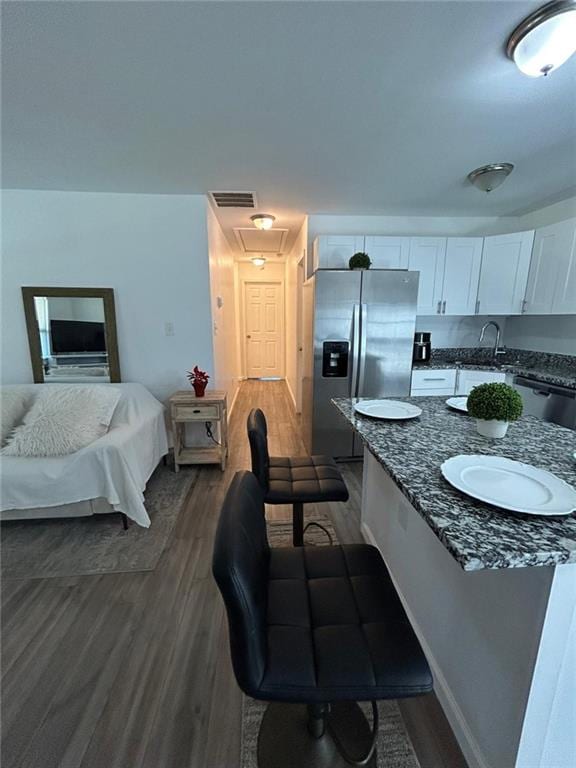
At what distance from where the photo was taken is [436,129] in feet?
6.36

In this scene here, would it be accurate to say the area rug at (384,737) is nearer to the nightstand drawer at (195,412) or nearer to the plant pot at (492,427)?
the plant pot at (492,427)

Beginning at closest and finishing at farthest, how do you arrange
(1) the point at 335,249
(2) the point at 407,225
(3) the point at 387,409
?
(3) the point at 387,409 → (1) the point at 335,249 → (2) the point at 407,225

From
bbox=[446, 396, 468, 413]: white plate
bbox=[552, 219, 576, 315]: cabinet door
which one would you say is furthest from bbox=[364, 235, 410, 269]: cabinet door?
bbox=[446, 396, 468, 413]: white plate

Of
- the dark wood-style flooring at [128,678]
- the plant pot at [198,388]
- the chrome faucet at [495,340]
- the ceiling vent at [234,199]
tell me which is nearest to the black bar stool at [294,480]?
the dark wood-style flooring at [128,678]

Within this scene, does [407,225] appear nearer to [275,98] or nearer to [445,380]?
[445,380]

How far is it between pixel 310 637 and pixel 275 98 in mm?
2312

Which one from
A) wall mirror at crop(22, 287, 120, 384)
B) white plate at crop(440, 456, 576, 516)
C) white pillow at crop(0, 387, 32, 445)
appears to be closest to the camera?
white plate at crop(440, 456, 576, 516)

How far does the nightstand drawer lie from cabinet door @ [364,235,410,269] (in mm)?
2227

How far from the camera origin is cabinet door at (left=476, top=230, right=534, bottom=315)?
3.17 metres

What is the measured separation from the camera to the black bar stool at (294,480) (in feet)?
4.96

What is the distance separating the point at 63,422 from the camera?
215 cm

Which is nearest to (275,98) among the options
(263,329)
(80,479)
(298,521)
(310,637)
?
(298,521)

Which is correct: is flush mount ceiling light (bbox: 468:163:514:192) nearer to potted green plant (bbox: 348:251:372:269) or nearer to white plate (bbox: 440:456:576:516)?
potted green plant (bbox: 348:251:372:269)

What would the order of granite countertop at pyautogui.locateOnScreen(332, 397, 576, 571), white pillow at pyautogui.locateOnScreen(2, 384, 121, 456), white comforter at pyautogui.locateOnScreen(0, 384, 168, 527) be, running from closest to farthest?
granite countertop at pyautogui.locateOnScreen(332, 397, 576, 571)
white comforter at pyautogui.locateOnScreen(0, 384, 168, 527)
white pillow at pyautogui.locateOnScreen(2, 384, 121, 456)
